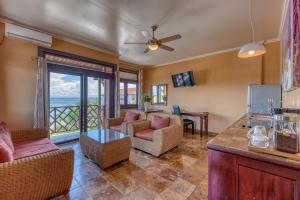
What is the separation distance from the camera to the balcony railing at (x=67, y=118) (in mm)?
4078

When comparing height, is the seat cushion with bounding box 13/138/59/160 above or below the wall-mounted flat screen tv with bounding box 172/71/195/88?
below

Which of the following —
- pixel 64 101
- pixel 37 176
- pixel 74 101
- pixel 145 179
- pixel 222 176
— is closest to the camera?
pixel 222 176

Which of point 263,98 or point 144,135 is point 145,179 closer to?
point 144,135

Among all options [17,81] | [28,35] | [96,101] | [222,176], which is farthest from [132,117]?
[222,176]

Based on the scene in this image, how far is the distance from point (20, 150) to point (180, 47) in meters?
4.21

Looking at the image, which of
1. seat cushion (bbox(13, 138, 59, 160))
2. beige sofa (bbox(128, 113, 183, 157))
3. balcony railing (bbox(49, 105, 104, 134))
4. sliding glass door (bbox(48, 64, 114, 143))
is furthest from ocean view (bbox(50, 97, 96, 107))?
beige sofa (bbox(128, 113, 183, 157))

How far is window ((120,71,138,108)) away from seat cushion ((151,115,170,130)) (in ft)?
8.47

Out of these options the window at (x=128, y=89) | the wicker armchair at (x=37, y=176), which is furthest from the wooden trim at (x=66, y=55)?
the wicker armchair at (x=37, y=176)

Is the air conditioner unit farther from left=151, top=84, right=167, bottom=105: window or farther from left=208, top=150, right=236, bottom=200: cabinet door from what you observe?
left=151, top=84, right=167, bottom=105: window

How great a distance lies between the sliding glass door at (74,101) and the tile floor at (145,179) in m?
1.42

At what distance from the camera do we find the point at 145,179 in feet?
7.18

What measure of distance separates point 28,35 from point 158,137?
3.47 meters

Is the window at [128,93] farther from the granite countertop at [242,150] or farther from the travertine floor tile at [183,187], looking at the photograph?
the granite countertop at [242,150]

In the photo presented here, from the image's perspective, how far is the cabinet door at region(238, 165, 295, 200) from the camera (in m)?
0.88
